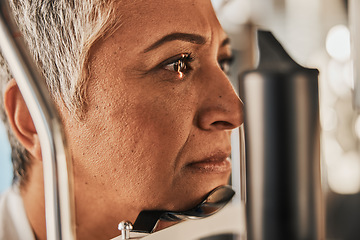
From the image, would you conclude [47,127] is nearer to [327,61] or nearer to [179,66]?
[179,66]

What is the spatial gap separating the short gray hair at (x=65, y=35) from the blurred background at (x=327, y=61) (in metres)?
0.08

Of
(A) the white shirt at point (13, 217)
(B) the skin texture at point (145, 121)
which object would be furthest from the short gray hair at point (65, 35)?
(A) the white shirt at point (13, 217)

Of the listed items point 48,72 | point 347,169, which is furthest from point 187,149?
point 347,169

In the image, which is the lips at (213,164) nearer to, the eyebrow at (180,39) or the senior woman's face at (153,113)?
the senior woman's face at (153,113)

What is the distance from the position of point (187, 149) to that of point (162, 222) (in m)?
0.08

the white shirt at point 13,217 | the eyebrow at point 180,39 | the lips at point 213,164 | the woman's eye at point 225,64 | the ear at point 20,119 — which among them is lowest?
the white shirt at point 13,217

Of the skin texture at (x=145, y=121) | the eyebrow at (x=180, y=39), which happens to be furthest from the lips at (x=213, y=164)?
the eyebrow at (x=180, y=39)

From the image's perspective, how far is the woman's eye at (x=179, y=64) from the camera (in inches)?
16.3

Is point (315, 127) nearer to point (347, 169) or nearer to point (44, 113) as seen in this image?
point (44, 113)

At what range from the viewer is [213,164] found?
444 millimetres

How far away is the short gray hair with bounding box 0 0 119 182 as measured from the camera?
38cm

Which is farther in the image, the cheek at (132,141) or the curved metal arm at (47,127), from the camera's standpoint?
the cheek at (132,141)

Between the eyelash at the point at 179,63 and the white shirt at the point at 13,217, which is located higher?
the eyelash at the point at 179,63

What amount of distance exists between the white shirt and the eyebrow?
0.19 metres
